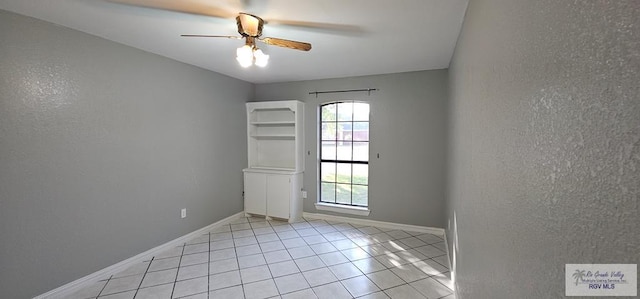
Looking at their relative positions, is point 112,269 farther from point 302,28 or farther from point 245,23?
point 302,28

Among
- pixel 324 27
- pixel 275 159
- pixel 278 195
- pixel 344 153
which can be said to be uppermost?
pixel 324 27

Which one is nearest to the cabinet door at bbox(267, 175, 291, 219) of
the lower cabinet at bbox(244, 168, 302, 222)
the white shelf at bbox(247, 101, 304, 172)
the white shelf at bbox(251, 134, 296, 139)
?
the lower cabinet at bbox(244, 168, 302, 222)

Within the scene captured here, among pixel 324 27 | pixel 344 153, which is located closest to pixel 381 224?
pixel 344 153

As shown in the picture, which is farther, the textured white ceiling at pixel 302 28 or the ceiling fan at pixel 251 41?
the ceiling fan at pixel 251 41

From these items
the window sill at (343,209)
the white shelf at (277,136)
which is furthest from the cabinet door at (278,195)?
the white shelf at (277,136)

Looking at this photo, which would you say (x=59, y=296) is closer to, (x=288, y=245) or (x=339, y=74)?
(x=288, y=245)

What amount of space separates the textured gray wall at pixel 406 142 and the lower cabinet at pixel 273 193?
123 cm

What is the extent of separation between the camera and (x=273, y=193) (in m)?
4.45

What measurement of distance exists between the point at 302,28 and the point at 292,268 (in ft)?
7.85

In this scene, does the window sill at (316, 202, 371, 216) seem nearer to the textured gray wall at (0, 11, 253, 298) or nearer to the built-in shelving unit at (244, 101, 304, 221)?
the built-in shelving unit at (244, 101, 304, 221)

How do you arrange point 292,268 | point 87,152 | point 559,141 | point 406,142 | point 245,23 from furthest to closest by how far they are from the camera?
point 406,142 < point 292,268 < point 87,152 < point 245,23 < point 559,141

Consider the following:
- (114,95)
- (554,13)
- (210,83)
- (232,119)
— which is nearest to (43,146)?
(114,95)

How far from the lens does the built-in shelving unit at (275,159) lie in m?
4.39

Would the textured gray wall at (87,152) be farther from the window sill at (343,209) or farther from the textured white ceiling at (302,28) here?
the window sill at (343,209)
